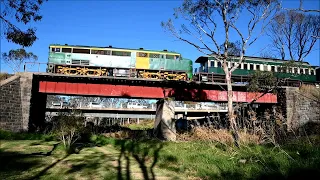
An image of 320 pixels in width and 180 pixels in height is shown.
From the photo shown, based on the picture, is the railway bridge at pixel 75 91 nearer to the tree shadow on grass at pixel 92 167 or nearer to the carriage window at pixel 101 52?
the carriage window at pixel 101 52

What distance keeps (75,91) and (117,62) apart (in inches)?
228

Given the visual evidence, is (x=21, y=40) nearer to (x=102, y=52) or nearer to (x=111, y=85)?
(x=111, y=85)

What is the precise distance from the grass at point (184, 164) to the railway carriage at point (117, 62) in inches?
648

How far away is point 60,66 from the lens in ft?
89.4

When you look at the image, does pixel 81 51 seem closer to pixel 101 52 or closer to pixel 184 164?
pixel 101 52

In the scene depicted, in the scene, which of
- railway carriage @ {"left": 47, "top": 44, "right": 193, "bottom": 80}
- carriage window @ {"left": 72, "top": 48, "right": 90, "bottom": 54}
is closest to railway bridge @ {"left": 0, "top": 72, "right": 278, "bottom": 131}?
railway carriage @ {"left": 47, "top": 44, "right": 193, "bottom": 80}

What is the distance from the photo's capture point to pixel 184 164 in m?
9.00

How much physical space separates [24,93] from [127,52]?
10756mm

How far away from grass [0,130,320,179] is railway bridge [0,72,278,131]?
11175mm

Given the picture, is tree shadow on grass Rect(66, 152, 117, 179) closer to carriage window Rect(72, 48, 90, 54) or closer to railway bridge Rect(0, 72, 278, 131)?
railway bridge Rect(0, 72, 278, 131)

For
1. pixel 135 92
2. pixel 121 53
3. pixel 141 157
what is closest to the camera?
pixel 141 157

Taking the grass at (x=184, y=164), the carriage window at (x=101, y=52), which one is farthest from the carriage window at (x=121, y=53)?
the grass at (x=184, y=164)

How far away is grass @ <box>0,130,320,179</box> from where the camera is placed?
269 inches

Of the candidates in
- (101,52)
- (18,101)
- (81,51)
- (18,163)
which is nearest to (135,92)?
(101,52)
